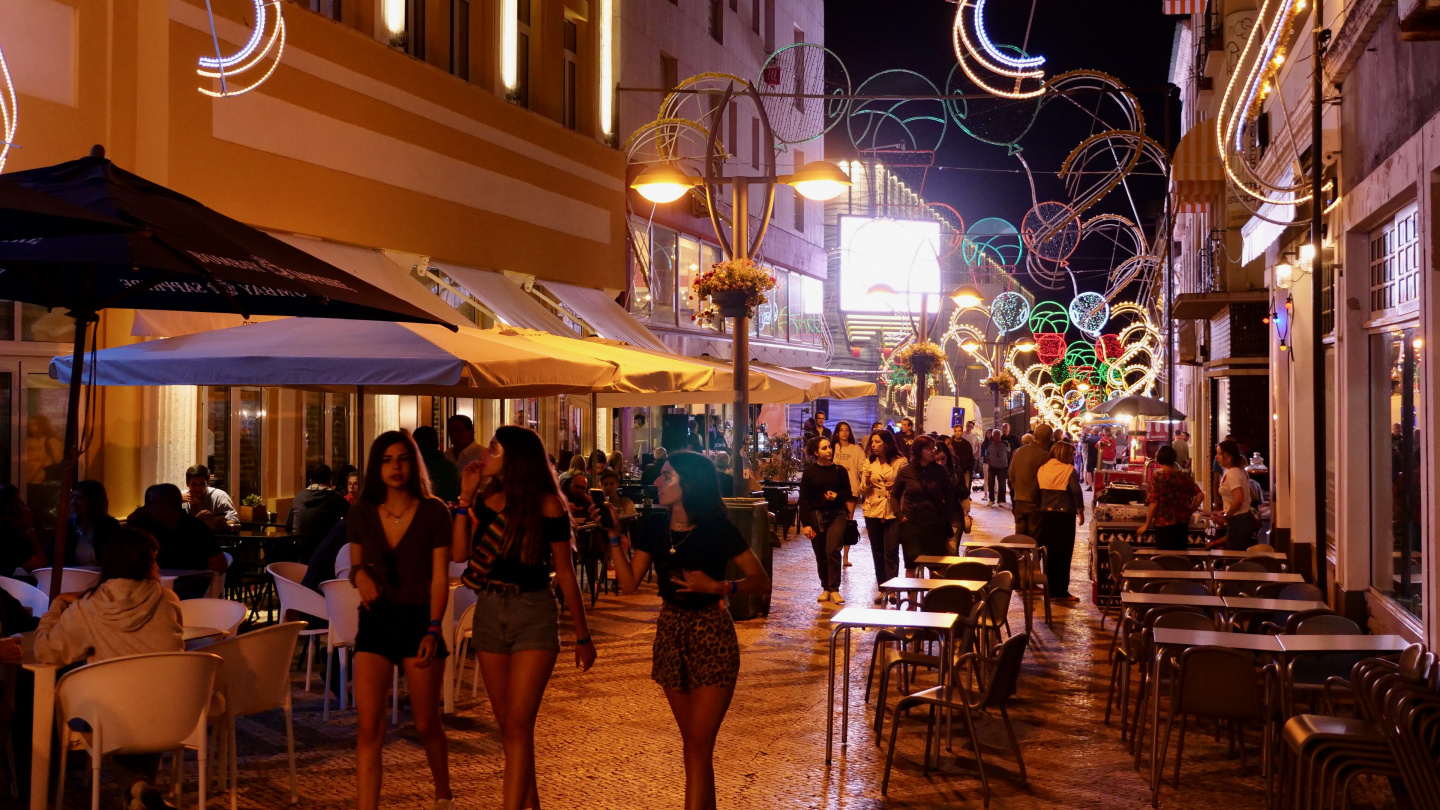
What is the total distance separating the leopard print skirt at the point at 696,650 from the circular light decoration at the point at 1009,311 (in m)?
31.5

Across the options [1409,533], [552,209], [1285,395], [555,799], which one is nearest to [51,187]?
[555,799]

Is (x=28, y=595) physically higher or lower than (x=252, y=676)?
higher

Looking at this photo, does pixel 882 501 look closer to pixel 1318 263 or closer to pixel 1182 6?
pixel 1318 263

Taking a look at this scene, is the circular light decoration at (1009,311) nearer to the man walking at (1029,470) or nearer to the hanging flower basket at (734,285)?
the man walking at (1029,470)

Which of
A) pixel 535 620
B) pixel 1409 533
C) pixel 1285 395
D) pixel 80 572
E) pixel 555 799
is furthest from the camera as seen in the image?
pixel 1285 395

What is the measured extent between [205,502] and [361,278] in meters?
3.73

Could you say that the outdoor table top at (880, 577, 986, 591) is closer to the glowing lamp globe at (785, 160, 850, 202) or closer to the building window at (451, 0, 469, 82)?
the glowing lamp globe at (785, 160, 850, 202)

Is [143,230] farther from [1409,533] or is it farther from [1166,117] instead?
[1166,117]

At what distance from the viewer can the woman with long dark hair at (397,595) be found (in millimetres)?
6152

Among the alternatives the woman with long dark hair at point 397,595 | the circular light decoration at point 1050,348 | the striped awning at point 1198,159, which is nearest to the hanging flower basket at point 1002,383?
the circular light decoration at point 1050,348

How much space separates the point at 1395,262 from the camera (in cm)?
1086

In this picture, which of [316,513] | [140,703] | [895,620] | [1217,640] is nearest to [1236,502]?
[1217,640]

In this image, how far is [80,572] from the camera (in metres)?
8.52

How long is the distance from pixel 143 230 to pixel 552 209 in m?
16.8
